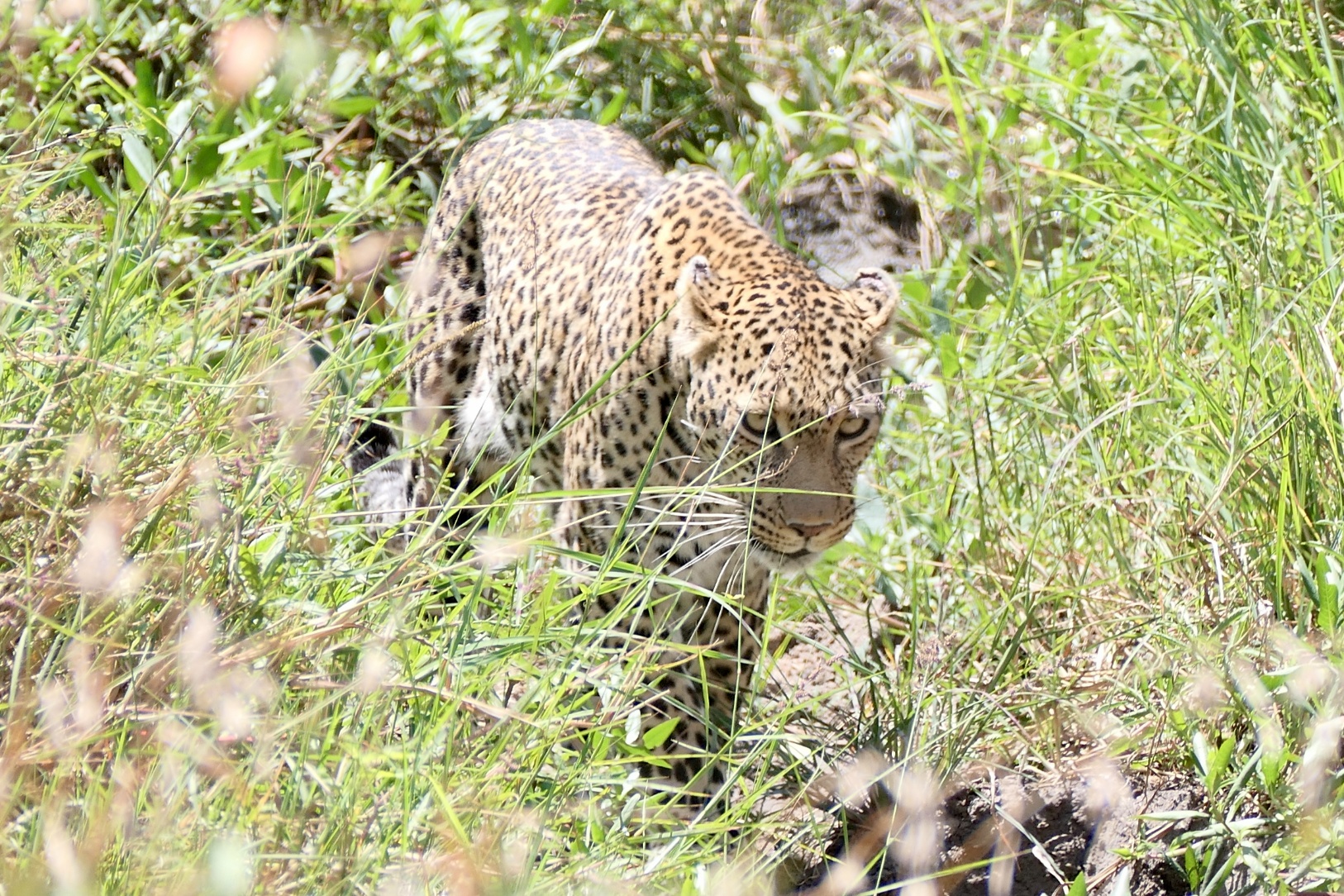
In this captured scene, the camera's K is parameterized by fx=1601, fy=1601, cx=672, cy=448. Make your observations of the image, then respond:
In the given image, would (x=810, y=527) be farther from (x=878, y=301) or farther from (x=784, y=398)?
(x=878, y=301)

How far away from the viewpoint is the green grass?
2154 millimetres

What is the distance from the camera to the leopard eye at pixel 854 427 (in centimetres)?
367

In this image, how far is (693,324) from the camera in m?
3.67

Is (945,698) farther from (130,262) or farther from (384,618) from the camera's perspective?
(130,262)

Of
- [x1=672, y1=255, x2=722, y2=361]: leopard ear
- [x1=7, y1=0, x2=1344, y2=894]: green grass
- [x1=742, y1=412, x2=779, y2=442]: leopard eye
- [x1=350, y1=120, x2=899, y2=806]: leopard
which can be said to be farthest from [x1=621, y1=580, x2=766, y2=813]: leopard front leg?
[x1=672, y1=255, x2=722, y2=361]: leopard ear

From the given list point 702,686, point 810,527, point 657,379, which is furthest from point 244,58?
point 702,686

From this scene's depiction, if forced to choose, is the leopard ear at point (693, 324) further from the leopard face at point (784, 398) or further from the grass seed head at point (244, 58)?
the grass seed head at point (244, 58)

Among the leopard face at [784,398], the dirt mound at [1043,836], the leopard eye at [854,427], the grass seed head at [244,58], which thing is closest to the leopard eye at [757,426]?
the leopard face at [784,398]

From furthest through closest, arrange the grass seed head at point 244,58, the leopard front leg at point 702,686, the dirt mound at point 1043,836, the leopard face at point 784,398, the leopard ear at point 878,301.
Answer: the leopard front leg at point 702,686, the leopard ear at point 878,301, the leopard face at point 784,398, the dirt mound at point 1043,836, the grass seed head at point 244,58

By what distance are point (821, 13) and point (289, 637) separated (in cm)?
540

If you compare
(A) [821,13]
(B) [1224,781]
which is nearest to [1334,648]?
(B) [1224,781]

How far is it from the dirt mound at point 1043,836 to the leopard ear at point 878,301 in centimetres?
109

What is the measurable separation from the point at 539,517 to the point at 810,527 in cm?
63

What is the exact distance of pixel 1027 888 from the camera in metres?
3.34
